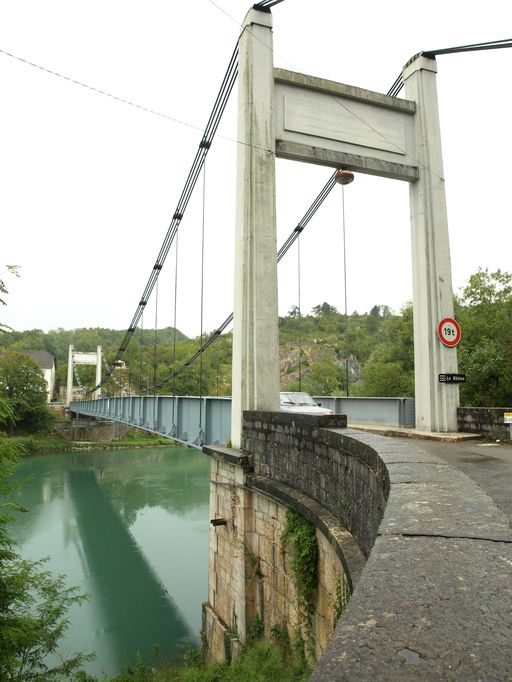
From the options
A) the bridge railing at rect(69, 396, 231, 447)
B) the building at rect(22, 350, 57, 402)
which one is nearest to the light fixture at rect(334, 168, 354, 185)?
the bridge railing at rect(69, 396, 231, 447)

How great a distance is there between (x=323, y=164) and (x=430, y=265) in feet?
7.15

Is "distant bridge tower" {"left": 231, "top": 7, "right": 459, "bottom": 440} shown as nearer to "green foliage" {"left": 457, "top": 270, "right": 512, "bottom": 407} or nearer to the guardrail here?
the guardrail

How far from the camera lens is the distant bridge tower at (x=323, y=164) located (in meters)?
6.27

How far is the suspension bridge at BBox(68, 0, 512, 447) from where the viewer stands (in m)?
6.27

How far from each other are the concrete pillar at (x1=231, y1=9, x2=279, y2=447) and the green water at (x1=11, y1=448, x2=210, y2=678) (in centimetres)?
540

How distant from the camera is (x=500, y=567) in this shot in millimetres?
1345

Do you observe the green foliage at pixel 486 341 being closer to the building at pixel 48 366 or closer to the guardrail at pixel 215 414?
the guardrail at pixel 215 414

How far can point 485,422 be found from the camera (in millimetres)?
6832

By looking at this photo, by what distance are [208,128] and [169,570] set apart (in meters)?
11.0

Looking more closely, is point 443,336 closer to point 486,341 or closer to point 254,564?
point 254,564

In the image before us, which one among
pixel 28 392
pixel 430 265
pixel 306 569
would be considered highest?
pixel 430 265

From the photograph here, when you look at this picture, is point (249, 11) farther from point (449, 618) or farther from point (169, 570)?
point (169, 570)

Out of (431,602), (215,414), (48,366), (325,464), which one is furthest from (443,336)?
(48,366)

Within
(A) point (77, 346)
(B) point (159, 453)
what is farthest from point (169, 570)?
(A) point (77, 346)
